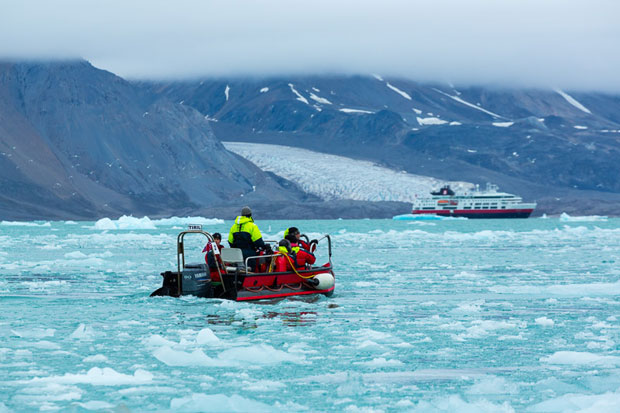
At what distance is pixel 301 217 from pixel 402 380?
548ft

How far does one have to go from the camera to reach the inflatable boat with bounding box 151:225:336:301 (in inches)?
782

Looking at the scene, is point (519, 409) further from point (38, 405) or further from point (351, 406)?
point (38, 405)

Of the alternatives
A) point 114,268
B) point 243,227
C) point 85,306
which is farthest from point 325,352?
point 114,268

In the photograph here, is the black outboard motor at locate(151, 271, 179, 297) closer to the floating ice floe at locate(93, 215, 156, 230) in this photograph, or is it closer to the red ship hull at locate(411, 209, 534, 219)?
the floating ice floe at locate(93, 215, 156, 230)

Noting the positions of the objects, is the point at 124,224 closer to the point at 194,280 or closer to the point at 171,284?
the point at 171,284

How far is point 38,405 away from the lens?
10.9 m

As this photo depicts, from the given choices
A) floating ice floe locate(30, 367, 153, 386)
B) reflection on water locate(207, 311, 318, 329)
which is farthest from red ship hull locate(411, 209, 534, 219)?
floating ice floe locate(30, 367, 153, 386)

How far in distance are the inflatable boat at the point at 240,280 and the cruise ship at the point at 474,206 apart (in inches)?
5228

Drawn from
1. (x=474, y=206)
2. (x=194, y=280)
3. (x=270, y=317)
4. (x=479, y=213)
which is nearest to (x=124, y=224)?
(x=474, y=206)

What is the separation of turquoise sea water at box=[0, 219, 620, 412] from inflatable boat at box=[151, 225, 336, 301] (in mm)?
317

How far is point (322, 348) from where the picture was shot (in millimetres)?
14664

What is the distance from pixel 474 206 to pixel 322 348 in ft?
466

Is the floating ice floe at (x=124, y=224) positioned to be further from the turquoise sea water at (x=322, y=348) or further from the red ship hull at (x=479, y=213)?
the turquoise sea water at (x=322, y=348)

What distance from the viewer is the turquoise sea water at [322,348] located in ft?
37.1
